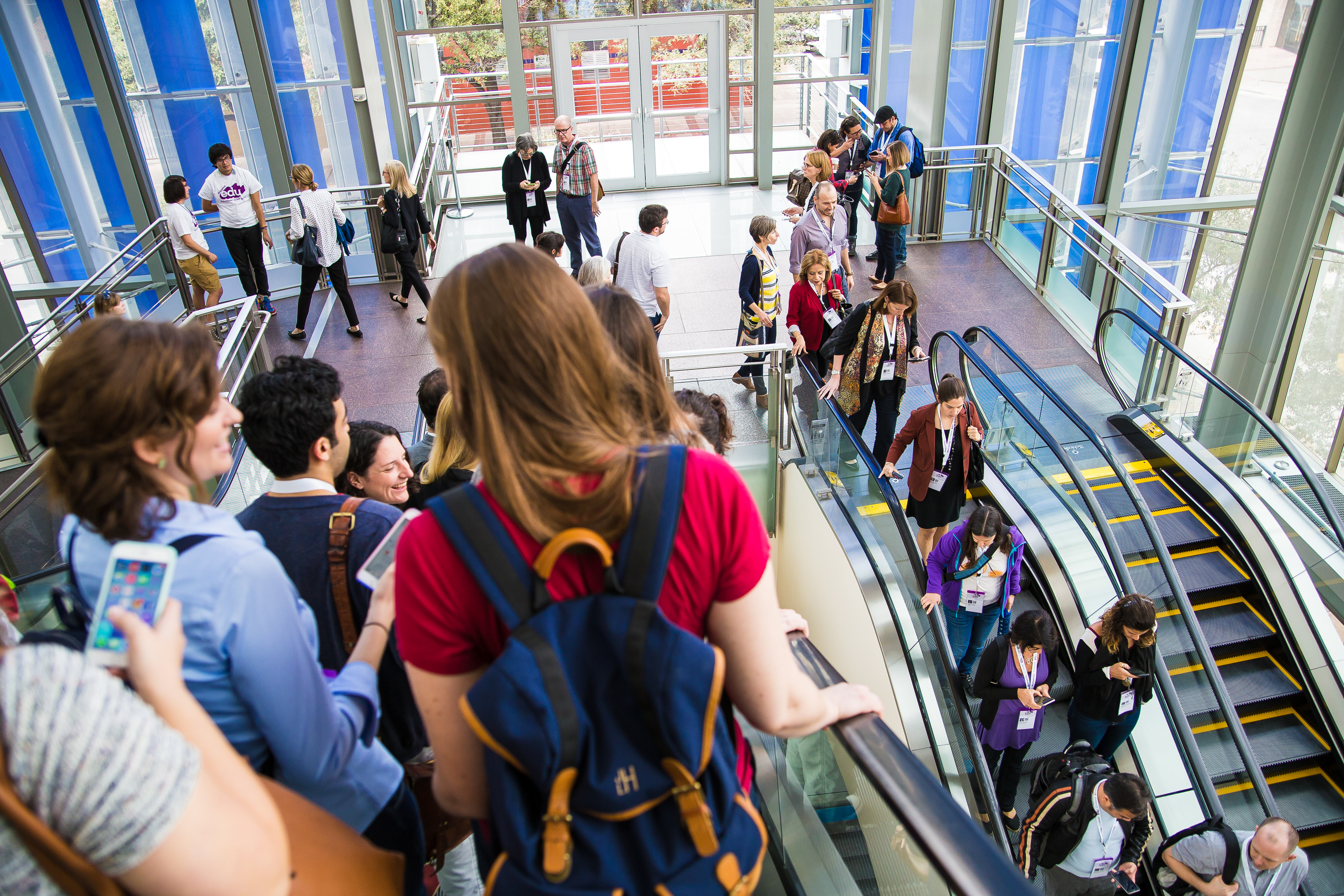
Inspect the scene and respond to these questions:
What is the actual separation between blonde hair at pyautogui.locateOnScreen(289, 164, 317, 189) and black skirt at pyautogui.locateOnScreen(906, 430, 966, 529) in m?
6.02

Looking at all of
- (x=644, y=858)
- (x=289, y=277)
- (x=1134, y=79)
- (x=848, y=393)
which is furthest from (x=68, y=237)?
(x=1134, y=79)

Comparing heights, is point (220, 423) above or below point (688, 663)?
above

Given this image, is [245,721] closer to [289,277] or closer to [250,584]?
[250,584]

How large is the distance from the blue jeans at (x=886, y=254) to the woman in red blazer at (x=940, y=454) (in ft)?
12.3

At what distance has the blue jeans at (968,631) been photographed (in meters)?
5.94

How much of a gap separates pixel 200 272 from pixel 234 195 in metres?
0.81

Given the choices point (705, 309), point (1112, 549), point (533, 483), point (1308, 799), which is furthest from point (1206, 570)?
point (533, 483)

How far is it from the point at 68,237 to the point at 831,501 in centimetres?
960

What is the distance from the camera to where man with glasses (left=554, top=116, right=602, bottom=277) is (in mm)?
9359

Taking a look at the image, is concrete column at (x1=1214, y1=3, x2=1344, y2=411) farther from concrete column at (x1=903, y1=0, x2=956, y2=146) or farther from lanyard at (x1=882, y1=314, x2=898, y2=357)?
lanyard at (x1=882, y1=314, x2=898, y2=357)

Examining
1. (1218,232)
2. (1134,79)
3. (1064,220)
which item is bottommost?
(1218,232)

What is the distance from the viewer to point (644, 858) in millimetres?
1183

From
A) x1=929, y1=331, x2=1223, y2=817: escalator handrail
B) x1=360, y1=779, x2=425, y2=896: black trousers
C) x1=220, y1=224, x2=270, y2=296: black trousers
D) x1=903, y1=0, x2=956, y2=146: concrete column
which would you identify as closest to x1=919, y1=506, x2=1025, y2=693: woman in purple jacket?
x1=929, y1=331, x2=1223, y2=817: escalator handrail

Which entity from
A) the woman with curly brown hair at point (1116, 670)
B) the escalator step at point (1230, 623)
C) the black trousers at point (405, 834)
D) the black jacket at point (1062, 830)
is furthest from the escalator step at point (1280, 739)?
the black trousers at point (405, 834)
